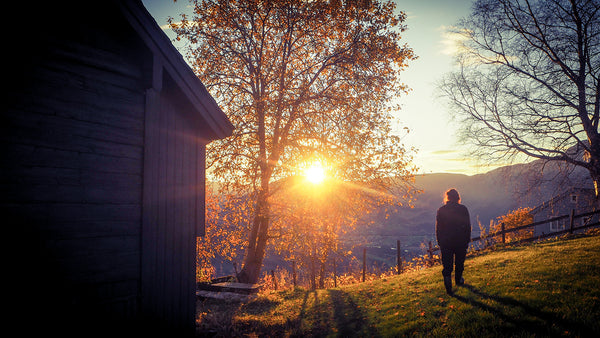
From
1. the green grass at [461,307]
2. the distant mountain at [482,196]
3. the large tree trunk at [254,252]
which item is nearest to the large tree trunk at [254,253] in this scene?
the large tree trunk at [254,252]

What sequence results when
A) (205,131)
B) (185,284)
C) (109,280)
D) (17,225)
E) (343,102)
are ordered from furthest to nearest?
(343,102)
(205,131)
(185,284)
(109,280)
(17,225)

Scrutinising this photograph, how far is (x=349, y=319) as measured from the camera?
26.6 ft

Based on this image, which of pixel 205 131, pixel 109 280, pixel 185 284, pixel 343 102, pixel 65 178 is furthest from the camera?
pixel 343 102

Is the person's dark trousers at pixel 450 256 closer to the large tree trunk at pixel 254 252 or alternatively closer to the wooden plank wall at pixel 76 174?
the wooden plank wall at pixel 76 174

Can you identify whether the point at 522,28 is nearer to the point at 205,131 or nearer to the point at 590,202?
the point at 590,202

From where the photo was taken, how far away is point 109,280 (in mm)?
4824

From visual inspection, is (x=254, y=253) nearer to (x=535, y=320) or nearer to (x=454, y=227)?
(x=454, y=227)

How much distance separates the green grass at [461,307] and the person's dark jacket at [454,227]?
1185 millimetres

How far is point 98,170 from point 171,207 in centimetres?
134

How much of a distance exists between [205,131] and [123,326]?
3621mm

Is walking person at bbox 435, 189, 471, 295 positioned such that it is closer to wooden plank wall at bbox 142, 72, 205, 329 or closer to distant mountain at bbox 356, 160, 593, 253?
wooden plank wall at bbox 142, 72, 205, 329

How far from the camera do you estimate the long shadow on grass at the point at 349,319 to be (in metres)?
6.94

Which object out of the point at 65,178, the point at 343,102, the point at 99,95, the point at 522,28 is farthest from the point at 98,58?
the point at 522,28

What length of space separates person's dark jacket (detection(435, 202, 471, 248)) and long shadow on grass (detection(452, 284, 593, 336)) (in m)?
1.32
